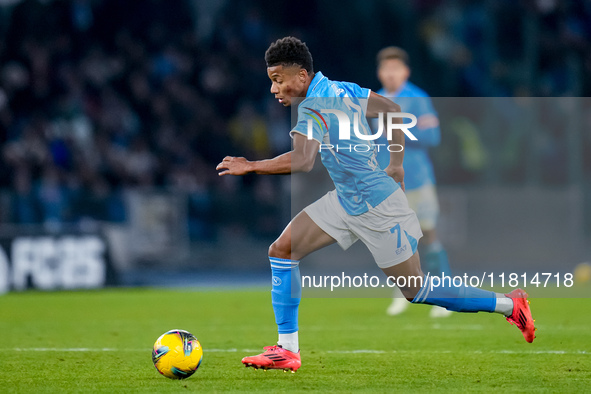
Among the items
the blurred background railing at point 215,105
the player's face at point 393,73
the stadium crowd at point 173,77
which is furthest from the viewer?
the stadium crowd at point 173,77

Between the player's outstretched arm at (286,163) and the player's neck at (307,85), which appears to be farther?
the player's neck at (307,85)

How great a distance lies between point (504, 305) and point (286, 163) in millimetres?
1693

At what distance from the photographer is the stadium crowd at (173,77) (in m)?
16.8

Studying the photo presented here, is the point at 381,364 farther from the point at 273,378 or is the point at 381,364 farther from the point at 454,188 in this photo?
the point at 454,188

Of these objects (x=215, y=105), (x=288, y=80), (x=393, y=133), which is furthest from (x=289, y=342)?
(x=215, y=105)

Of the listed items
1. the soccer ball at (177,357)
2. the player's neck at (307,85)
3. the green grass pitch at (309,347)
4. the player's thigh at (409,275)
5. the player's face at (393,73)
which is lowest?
the green grass pitch at (309,347)

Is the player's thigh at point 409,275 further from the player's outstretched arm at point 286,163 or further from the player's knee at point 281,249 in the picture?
the player's outstretched arm at point 286,163

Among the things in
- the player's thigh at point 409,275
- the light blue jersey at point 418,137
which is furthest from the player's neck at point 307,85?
the light blue jersey at point 418,137

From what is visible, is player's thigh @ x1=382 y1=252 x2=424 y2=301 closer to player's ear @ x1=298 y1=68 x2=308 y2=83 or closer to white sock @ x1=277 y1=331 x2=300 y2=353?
white sock @ x1=277 y1=331 x2=300 y2=353

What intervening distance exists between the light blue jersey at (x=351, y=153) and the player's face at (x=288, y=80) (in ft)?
0.24

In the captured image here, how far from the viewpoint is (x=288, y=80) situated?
582 centimetres

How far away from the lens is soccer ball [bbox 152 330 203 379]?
5691mm

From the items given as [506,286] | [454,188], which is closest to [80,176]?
[454,188]

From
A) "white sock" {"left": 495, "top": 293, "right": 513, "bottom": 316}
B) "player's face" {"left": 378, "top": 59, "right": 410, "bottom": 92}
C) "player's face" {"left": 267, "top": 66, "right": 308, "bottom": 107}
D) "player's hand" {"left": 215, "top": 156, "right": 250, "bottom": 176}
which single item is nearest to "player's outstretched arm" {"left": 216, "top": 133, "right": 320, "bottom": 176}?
"player's hand" {"left": 215, "top": 156, "right": 250, "bottom": 176}
